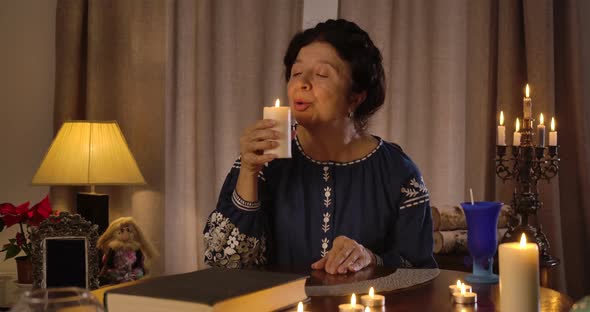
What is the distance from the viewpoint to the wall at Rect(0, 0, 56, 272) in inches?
137

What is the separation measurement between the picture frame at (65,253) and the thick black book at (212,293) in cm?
107

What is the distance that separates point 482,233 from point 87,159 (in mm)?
1857

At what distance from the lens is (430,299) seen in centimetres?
137

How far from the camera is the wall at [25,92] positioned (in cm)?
347

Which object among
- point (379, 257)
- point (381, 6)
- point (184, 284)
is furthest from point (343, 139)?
point (381, 6)

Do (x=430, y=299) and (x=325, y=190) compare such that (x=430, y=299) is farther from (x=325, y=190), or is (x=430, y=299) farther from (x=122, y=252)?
(x=122, y=252)

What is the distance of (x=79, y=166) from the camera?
302 cm

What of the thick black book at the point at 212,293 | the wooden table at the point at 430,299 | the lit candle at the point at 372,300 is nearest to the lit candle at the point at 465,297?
the wooden table at the point at 430,299

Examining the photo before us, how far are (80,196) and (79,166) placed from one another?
0.11 metres

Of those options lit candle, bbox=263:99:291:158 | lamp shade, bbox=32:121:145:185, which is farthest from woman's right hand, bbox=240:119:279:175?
lamp shade, bbox=32:121:145:185

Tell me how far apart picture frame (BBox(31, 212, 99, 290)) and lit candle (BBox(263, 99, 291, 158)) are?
76 centimetres

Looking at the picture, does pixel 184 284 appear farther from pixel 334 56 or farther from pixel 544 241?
pixel 544 241

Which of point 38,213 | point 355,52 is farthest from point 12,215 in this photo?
point 355,52

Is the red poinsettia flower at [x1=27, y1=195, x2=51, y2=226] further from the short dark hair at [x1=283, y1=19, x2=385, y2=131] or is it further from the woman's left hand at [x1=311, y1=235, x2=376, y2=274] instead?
the woman's left hand at [x1=311, y1=235, x2=376, y2=274]
